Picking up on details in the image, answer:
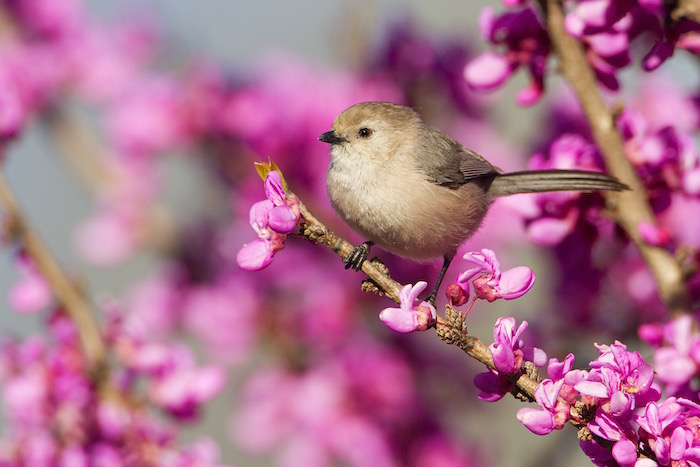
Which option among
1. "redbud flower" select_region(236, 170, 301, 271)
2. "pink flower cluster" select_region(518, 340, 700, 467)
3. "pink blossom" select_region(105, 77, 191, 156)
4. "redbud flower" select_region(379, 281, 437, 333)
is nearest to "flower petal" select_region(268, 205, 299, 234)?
"redbud flower" select_region(236, 170, 301, 271)

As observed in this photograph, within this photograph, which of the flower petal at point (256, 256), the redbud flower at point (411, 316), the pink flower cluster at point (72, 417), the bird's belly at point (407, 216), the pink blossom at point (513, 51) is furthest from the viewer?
the bird's belly at point (407, 216)

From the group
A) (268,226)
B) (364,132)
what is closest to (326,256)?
(364,132)

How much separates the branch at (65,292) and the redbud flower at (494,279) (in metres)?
1.11

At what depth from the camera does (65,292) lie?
7.07 ft

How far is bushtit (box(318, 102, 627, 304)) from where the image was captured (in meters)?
2.28

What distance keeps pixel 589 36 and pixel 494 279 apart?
712 mm

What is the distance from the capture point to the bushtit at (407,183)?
2.28 m

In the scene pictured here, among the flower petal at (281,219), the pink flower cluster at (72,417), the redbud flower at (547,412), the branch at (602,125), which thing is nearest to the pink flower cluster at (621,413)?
the redbud flower at (547,412)

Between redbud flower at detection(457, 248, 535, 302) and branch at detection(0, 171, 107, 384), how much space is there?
3.66 feet

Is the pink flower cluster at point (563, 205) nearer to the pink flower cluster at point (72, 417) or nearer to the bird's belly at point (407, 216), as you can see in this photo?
the bird's belly at point (407, 216)

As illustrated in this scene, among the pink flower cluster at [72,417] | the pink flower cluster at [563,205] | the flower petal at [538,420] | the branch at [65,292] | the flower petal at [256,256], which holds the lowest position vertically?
the pink flower cluster at [72,417]

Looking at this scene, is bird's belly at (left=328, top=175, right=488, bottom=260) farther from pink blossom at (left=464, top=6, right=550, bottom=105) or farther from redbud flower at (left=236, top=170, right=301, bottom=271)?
redbud flower at (left=236, top=170, right=301, bottom=271)

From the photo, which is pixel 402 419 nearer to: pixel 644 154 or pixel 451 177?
pixel 451 177

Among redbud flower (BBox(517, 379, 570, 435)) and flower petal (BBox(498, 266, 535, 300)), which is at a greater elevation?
flower petal (BBox(498, 266, 535, 300))
